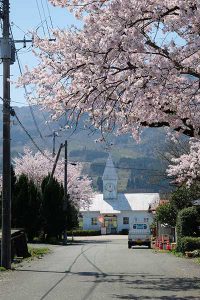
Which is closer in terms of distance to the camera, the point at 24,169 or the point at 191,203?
the point at 191,203

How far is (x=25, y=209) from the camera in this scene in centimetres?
4641

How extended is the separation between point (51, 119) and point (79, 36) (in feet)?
11.5

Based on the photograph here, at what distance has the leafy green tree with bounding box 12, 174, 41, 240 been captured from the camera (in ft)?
151

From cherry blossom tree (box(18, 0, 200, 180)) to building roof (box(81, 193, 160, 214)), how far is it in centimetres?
8898

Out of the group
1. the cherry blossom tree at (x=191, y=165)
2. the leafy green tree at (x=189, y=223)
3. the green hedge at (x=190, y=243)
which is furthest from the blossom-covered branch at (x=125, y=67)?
the leafy green tree at (x=189, y=223)

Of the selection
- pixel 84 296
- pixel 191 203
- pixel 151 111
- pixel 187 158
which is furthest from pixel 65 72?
pixel 191 203

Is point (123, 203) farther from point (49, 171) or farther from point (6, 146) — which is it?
point (6, 146)

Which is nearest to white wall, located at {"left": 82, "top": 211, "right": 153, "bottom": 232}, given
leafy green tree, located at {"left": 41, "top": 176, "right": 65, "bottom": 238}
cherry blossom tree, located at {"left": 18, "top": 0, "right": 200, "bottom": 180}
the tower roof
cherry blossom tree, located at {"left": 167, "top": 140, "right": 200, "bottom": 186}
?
the tower roof

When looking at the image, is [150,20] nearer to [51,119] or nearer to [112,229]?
[51,119]

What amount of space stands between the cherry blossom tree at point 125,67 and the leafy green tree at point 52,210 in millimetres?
35481

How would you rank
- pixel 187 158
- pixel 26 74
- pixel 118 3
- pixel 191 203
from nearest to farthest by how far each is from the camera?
1. pixel 118 3
2. pixel 26 74
3. pixel 187 158
4. pixel 191 203

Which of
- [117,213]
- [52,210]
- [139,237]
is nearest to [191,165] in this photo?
[139,237]

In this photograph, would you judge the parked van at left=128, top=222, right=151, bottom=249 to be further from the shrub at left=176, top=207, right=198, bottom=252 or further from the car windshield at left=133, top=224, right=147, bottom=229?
the shrub at left=176, top=207, right=198, bottom=252

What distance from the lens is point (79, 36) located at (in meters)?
12.4
